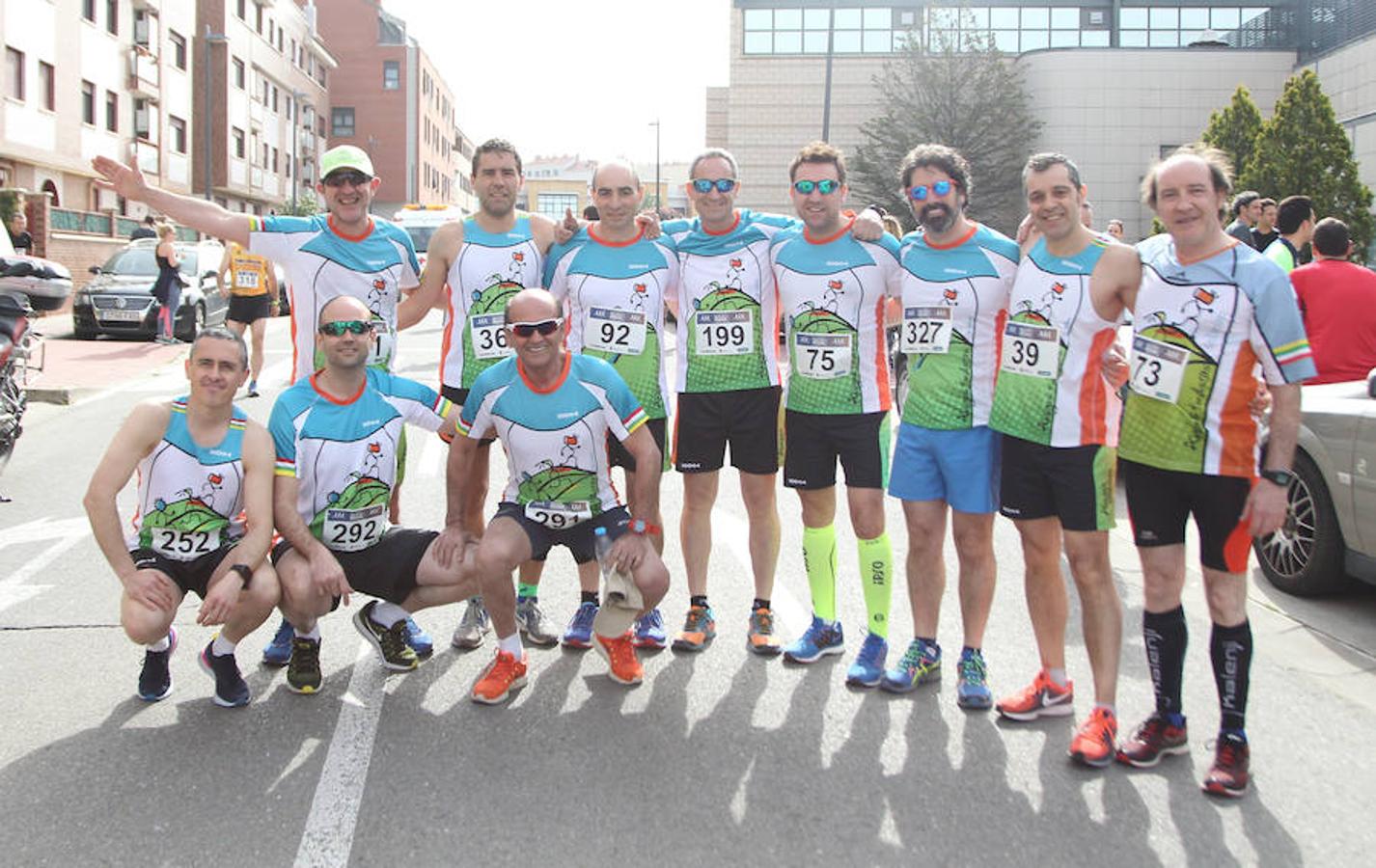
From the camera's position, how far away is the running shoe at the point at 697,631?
5.46 meters

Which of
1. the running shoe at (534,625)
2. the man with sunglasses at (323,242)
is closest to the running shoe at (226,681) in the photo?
the man with sunglasses at (323,242)

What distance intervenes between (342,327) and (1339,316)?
574cm

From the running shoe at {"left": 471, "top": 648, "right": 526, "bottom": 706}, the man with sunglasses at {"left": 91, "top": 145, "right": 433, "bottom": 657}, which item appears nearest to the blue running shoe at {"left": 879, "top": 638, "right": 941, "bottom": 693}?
the running shoe at {"left": 471, "top": 648, "right": 526, "bottom": 706}

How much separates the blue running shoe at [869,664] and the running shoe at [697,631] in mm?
726

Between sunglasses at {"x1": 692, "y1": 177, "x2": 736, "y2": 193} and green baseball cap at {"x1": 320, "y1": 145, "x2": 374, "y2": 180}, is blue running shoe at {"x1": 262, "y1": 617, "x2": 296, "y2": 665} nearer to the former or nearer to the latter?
green baseball cap at {"x1": 320, "y1": 145, "x2": 374, "y2": 180}

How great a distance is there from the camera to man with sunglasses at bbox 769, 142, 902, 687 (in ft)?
17.2

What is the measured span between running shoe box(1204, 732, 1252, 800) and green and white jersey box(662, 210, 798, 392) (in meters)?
2.50

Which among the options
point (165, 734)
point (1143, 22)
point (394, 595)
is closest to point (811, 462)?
point (394, 595)

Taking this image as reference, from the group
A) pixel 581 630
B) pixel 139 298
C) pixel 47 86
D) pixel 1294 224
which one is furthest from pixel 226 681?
pixel 47 86

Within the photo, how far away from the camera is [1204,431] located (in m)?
4.07

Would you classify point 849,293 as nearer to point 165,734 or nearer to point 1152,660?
point 1152,660

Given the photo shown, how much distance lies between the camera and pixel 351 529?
498 centimetres

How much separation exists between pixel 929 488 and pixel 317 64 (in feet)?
251

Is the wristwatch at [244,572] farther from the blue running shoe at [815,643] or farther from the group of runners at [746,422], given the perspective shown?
the blue running shoe at [815,643]
